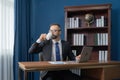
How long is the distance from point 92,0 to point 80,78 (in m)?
2.14

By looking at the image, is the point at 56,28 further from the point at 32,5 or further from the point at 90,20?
the point at 32,5

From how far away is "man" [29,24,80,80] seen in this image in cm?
320

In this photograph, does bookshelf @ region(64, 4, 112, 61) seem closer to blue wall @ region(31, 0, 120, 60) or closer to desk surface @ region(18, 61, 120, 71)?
blue wall @ region(31, 0, 120, 60)

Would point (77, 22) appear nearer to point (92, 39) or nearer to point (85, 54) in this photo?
point (92, 39)

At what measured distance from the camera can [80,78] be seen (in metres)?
3.29

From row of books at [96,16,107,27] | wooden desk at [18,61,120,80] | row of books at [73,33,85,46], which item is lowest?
wooden desk at [18,61,120,80]

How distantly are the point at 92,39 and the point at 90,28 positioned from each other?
0.26m

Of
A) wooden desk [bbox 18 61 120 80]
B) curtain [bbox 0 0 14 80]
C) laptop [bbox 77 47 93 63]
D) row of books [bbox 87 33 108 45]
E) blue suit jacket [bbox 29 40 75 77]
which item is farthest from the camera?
row of books [bbox 87 33 108 45]

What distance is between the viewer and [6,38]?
161 inches

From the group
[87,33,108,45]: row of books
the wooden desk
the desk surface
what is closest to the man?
the wooden desk

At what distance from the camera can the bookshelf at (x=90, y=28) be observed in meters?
4.32

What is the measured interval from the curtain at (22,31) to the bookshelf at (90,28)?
2.90ft

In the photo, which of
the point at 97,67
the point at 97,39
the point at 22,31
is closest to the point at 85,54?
the point at 97,67

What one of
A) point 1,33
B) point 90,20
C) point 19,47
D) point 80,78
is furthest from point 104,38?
point 1,33
